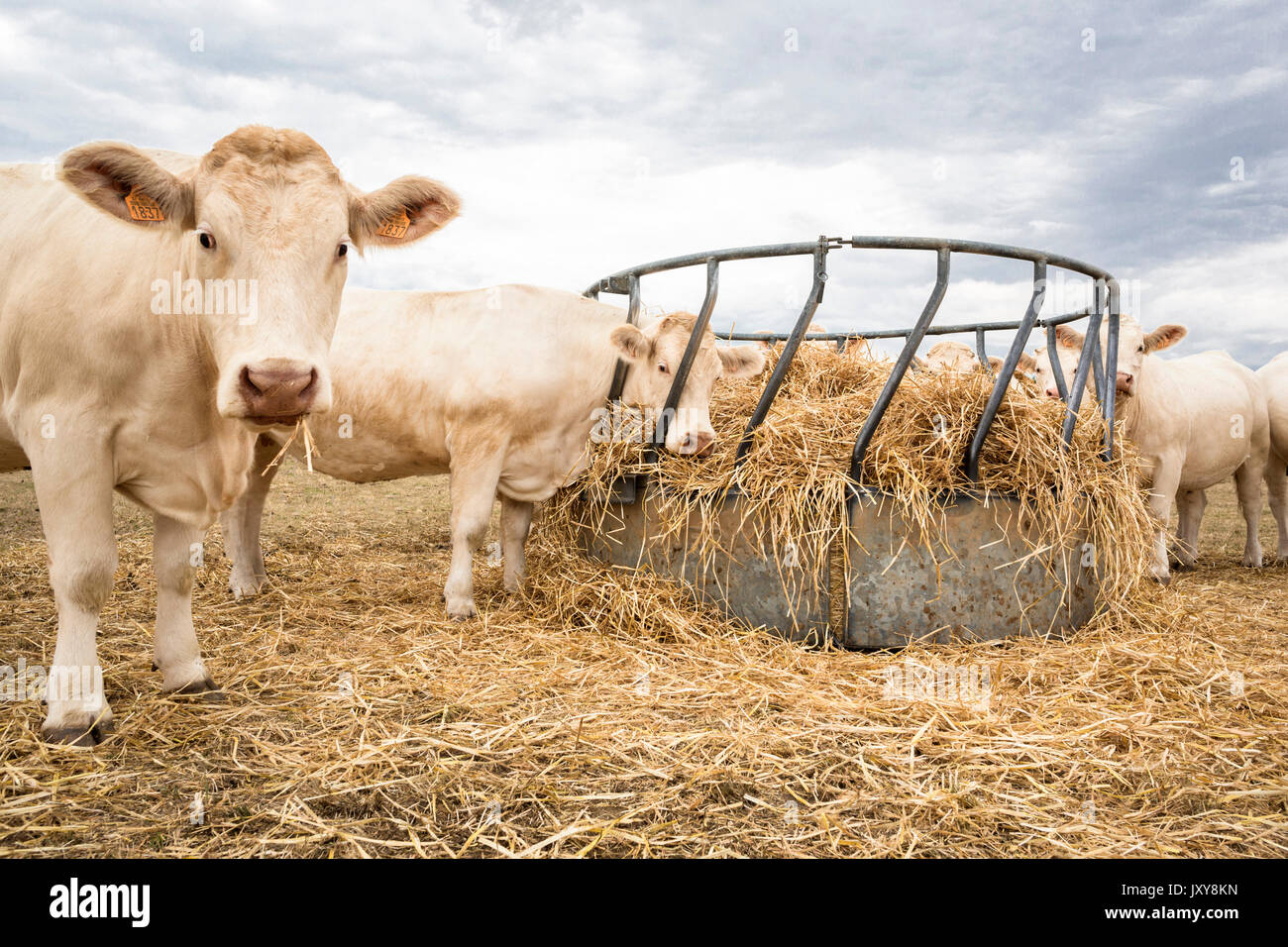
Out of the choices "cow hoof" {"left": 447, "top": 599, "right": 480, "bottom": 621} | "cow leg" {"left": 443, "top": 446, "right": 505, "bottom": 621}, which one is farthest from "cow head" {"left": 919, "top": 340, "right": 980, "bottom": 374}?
"cow hoof" {"left": 447, "top": 599, "right": 480, "bottom": 621}

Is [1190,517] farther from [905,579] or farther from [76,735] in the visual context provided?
[76,735]

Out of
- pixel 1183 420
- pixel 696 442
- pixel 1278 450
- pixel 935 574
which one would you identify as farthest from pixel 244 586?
pixel 1278 450

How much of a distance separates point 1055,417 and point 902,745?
277cm

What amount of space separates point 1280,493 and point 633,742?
8337 mm

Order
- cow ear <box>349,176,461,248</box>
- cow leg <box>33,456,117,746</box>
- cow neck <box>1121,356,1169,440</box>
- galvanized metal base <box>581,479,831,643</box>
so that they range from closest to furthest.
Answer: cow leg <box>33,456,117,746</box>, cow ear <box>349,176,461,248</box>, galvanized metal base <box>581,479,831,643</box>, cow neck <box>1121,356,1169,440</box>

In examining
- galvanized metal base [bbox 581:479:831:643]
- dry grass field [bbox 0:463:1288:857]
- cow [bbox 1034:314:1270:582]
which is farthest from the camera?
cow [bbox 1034:314:1270:582]

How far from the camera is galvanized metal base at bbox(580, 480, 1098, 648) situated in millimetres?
4172

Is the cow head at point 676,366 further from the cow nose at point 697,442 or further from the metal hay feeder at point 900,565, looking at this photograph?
the metal hay feeder at point 900,565

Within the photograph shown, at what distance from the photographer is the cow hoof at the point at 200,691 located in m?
3.44

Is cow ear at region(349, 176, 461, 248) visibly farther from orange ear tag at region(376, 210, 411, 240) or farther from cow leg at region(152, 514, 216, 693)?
cow leg at region(152, 514, 216, 693)

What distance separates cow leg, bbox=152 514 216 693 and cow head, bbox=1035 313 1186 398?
5.42m

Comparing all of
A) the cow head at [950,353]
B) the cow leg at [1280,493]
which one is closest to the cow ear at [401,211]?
the cow head at [950,353]
